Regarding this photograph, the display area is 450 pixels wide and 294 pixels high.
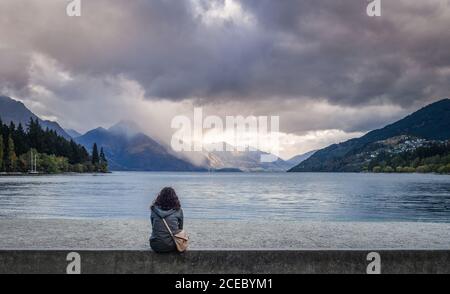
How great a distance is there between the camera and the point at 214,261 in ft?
41.7

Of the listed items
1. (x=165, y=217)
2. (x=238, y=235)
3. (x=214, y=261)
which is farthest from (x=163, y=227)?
(x=238, y=235)

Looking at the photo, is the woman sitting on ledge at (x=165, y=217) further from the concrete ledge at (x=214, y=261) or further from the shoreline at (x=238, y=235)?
the shoreline at (x=238, y=235)

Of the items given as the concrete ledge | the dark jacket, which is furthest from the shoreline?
the dark jacket

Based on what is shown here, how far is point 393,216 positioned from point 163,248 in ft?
125

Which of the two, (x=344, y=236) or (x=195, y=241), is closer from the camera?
(x=195, y=241)

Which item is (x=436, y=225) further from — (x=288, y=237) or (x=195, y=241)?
(x=195, y=241)

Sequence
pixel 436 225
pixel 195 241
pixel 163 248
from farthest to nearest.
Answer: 1. pixel 436 225
2. pixel 195 241
3. pixel 163 248

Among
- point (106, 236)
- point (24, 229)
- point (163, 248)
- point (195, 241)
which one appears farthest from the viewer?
point (24, 229)

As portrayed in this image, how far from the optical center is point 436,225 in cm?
2230

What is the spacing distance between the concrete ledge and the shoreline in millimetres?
717

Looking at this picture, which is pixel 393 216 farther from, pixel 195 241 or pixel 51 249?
pixel 51 249

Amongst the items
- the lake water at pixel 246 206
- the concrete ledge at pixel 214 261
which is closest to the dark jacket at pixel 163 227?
the concrete ledge at pixel 214 261

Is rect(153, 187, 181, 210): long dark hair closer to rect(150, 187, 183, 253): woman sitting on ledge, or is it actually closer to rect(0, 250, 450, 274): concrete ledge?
rect(150, 187, 183, 253): woman sitting on ledge
